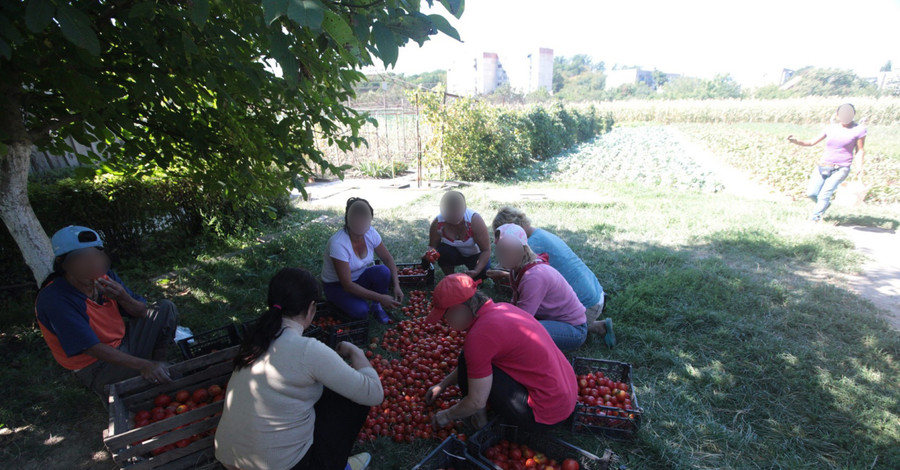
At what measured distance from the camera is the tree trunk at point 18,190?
2898 millimetres

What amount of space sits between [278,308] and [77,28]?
5.49 feet

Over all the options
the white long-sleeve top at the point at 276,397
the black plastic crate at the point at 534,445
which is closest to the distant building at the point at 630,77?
the black plastic crate at the point at 534,445

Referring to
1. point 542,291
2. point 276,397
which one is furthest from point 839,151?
point 276,397

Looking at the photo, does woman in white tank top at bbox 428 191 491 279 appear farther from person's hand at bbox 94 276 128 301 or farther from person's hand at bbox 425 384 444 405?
person's hand at bbox 94 276 128 301

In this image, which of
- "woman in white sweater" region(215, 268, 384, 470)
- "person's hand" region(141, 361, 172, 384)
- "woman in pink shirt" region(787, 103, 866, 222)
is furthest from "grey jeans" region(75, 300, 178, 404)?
"woman in pink shirt" region(787, 103, 866, 222)

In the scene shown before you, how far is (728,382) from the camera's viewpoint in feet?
11.1

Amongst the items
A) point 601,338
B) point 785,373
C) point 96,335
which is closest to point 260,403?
point 96,335

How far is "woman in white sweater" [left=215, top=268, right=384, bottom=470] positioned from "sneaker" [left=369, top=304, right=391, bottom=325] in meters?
2.15

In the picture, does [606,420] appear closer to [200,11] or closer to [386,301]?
[386,301]

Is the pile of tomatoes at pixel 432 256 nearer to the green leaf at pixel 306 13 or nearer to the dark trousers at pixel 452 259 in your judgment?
the dark trousers at pixel 452 259

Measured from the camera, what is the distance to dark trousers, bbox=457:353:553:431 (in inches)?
102

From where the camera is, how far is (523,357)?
8.29 ft

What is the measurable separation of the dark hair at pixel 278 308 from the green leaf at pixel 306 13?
1.24 meters

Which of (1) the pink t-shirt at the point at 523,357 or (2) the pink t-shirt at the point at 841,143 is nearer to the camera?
(1) the pink t-shirt at the point at 523,357
